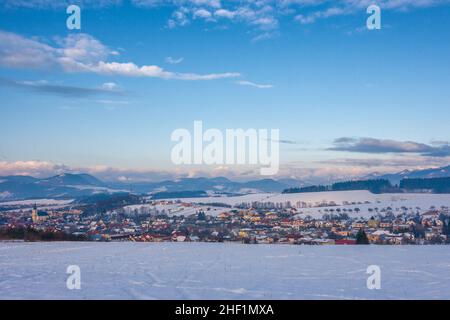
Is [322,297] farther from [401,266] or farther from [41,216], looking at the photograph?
[41,216]

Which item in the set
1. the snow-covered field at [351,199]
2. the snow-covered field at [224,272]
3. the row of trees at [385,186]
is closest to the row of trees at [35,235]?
the snow-covered field at [224,272]

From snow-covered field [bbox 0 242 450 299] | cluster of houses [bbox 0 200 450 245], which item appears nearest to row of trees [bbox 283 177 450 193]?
cluster of houses [bbox 0 200 450 245]

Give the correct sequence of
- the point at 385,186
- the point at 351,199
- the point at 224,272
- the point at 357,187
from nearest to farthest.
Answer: the point at 224,272 → the point at 351,199 → the point at 385,186 → the point at 357,187

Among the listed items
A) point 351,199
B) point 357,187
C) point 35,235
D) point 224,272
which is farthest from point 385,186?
point 224,272

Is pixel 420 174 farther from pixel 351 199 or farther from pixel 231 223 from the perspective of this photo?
pixel 231 223

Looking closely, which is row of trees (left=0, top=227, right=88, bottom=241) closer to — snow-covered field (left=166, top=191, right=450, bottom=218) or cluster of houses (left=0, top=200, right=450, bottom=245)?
cluster of houses (left=0, top=200, right=450, bottom=245)

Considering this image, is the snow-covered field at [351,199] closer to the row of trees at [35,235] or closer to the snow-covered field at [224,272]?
the row of trees at [35,235]
